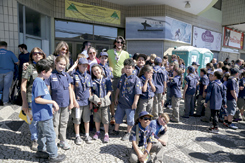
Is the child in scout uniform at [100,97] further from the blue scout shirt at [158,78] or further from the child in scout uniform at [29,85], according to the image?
the blue scout shirt at [158,78]

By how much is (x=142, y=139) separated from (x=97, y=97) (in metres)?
1.23

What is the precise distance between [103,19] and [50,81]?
8.51 m

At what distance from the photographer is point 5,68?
511 centimetres

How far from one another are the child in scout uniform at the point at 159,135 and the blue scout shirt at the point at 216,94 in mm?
2077

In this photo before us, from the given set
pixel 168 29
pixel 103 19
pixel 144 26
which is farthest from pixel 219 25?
pixel 103 19

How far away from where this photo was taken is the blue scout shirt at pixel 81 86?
131 inches

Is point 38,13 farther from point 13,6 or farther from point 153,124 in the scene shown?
point 153,124

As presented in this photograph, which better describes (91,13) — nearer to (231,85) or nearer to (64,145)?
(231,85)

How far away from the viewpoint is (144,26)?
36.9 feet

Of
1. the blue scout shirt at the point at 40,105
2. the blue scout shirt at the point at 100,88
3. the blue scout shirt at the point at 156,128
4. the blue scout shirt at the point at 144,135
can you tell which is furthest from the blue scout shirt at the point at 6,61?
the blue scout shirt at the point at 156,128

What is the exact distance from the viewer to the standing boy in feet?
8.21

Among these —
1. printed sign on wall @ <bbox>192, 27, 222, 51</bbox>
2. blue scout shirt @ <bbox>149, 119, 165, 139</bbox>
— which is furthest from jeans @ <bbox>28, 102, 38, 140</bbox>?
printed sign on wall @ <bbox>192, 27, 222, 51</bbox>

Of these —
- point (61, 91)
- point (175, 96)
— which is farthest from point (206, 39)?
point (61, 91)

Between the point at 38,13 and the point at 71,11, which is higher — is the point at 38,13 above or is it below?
below
